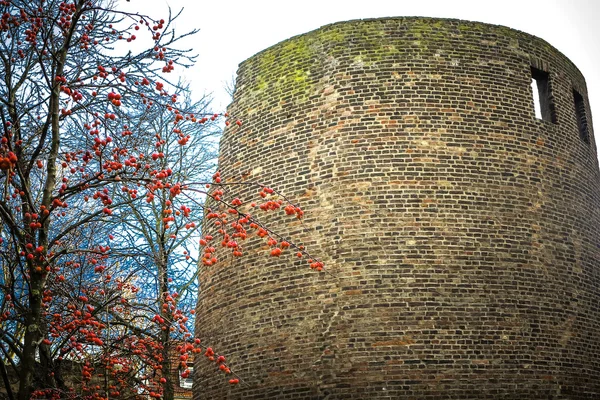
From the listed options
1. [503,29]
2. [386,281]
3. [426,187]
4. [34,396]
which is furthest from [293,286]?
[503,29]

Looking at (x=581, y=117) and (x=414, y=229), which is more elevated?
(x=581, y=117)

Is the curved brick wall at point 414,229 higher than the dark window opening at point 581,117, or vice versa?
the dark window opening at point 581,117

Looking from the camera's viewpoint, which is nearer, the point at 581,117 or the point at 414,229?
the point at 414,229

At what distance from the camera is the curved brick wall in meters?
8.85

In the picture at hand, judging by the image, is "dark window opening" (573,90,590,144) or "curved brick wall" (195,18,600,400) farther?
"dark window opening" (573,90,590,144)

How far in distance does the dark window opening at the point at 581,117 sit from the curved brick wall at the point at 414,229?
19.6 inches

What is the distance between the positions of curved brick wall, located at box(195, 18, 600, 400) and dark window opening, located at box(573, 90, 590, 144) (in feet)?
1.63

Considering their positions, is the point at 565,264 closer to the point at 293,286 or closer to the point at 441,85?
the point at 441,85

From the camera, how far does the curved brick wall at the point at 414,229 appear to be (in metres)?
8.85

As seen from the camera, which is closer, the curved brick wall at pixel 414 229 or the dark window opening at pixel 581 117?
the curved brick wall at pixel 414 229

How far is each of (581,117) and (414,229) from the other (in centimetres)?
477

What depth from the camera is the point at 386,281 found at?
9.09m

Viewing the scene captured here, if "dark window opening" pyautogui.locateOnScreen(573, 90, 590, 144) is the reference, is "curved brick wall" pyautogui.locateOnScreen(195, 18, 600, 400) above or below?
below

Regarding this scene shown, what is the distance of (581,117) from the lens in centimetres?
1191
